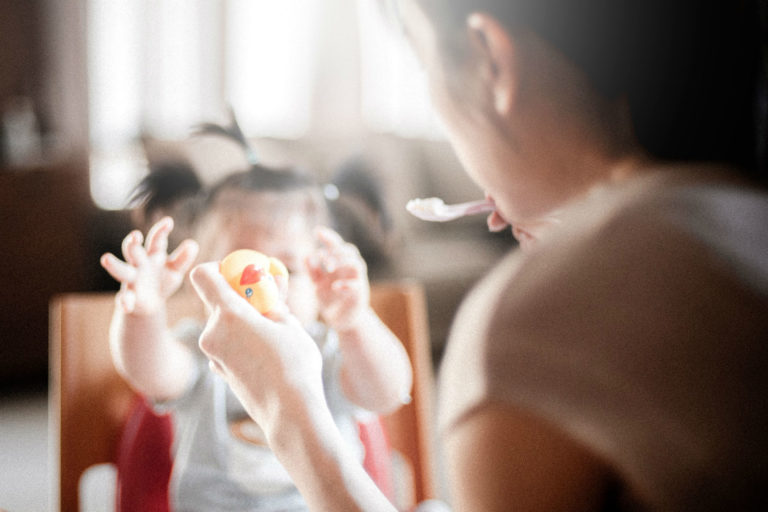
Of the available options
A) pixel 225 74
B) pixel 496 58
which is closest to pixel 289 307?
pixel 496 58

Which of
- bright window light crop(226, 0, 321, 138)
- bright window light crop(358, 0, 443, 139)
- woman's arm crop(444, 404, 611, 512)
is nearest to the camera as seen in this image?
woman's arm crop(444, 404, 611, 512)

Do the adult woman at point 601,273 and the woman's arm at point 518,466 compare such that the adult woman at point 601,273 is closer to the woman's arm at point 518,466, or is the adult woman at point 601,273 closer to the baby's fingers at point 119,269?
the woman's arm at point 518,466

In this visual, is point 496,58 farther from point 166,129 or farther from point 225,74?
point 225,74

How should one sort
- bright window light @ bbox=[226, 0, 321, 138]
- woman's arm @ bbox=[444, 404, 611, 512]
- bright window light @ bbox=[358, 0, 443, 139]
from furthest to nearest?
bright window light @ bbox=[226, 0, 321, 138], bright window light @ bbox=[358, 0, 443, 139], woman's arm @ bbox=[444, 404, 611, 512]

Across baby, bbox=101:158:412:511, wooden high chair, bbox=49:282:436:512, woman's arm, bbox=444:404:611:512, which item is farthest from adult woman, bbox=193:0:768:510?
wooden high chair, bbox=49:282:436:512

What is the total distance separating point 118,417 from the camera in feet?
1.82

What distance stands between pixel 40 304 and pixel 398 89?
1342 mm

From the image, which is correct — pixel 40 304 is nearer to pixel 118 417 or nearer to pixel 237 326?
pixel 118 417

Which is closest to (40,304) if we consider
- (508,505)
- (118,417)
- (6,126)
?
(6,126)

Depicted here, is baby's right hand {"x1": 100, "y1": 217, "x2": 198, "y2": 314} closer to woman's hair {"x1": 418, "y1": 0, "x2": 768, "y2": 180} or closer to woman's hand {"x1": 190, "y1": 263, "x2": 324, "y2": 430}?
woman's hand {"x1": 190, "y1": 263, "x2": 324, "y2": 430}

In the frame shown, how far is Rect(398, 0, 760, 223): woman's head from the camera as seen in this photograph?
0.24 m

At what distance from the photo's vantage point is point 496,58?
0.24 m

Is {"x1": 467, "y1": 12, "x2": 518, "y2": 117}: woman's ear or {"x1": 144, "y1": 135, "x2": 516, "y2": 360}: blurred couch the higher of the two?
{"x1": 467, "y1": 12, "x2": 518, "y2": 117}: woman's ear

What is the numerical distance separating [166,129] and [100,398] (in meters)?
0.23
